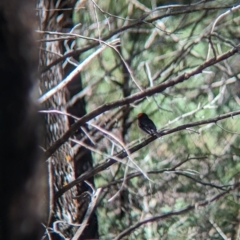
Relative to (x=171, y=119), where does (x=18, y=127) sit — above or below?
above

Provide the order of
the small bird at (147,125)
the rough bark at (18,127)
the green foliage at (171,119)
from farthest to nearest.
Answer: the green foliage at (171,119) → the small bird at (147,125) → the rough bark at (18,127)

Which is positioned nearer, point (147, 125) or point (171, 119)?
point (147, 125)

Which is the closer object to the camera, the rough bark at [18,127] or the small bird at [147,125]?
the rough bark at [18,127]

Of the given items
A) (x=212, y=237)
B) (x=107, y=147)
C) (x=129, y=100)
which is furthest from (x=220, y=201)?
(x=129, y=100)

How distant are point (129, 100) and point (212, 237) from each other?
11.8 ft

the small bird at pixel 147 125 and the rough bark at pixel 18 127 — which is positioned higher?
the rough bark at pixel 18 127

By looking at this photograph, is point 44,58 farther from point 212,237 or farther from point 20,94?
point 20,94

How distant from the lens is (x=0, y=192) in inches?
59.0

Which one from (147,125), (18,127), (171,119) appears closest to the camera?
(18,127)

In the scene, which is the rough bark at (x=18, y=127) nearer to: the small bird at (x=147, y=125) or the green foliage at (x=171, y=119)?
the small bird at (x=147, y=125)

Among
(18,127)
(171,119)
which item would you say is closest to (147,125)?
(171,119)

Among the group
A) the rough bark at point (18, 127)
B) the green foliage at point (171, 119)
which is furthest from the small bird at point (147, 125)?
the rough bark at point (18, 127)

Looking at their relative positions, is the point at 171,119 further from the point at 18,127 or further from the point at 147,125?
the point at 18,127

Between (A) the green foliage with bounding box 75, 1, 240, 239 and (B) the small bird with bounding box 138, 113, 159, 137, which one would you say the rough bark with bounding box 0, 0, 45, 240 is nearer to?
(B) the small bird with bounding box 138, 113, 159, 137
